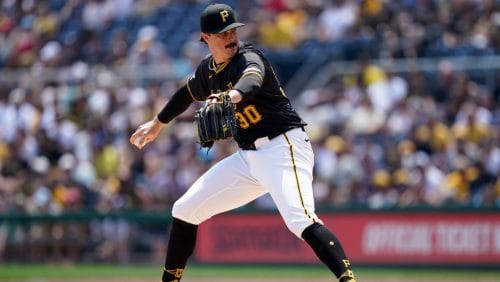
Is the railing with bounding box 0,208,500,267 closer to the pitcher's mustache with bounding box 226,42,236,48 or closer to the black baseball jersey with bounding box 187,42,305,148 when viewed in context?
the black baseball jersey with bounding box 187,42,305,148

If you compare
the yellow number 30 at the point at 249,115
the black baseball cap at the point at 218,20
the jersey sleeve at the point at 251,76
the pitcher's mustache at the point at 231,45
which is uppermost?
the black baseball cap at the point at 218,20

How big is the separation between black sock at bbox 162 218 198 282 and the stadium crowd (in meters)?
7.04

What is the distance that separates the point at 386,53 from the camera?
1639 centimetres

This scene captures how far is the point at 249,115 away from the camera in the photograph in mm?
7297

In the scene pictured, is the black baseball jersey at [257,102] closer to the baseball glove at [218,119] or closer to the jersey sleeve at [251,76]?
the jersey sleeve at [251,76]

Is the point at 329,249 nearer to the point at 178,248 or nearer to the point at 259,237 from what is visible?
the point at 178,248

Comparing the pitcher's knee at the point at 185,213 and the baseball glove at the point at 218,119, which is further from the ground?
the baseball glove at the point at 218,119

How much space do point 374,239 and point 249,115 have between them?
7.38 m

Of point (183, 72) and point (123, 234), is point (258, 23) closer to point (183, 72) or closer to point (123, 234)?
point (183, 72)

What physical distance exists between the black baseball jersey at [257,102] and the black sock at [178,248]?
2.55 feet

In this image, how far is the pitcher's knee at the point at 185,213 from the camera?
7461 mm

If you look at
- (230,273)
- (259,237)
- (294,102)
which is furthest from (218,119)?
(294,102)

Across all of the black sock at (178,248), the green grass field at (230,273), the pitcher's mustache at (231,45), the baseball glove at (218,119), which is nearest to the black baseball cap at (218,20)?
the pitcher's mustache at (231,45)

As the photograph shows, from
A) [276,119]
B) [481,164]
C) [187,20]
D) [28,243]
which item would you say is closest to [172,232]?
[276,119]
